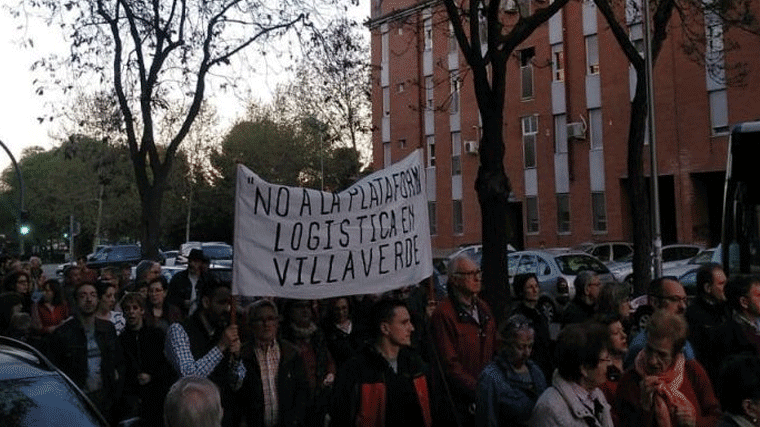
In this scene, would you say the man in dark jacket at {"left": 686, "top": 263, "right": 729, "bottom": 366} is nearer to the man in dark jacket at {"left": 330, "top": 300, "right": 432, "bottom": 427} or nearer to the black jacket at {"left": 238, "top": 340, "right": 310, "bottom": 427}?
the man in dark jacket at {"left": 330, "top": 300, "right": 432, "bottom": 427}

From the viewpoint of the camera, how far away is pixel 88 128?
23375 millimetres

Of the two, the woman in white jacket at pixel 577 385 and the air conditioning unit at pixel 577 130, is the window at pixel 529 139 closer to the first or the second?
the air conditioning unit at pixel 577 130

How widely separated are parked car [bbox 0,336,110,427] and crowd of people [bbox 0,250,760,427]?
0.52 m

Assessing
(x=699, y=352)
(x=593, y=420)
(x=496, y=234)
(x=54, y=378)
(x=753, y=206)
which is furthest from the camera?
(x=496, y=234)

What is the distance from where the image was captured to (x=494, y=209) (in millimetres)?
14953

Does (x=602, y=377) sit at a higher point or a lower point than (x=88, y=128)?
lower

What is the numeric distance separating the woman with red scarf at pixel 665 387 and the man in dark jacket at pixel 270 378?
2.15m

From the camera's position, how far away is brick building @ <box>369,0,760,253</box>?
36.2m

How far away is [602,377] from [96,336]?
14.7 feet

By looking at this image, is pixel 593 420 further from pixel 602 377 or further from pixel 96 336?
pixel 96 336

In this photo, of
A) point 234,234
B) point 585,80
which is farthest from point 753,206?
point 585,80

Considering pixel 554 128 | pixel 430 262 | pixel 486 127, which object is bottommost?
pixel 430 262

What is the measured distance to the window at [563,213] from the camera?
138 feet

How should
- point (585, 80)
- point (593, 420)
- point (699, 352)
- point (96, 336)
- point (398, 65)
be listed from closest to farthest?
1. point (593, 420)
2. point (699, 352)
3. point (96, 336)
4. point (585, 80)
5. point (398, 65)
